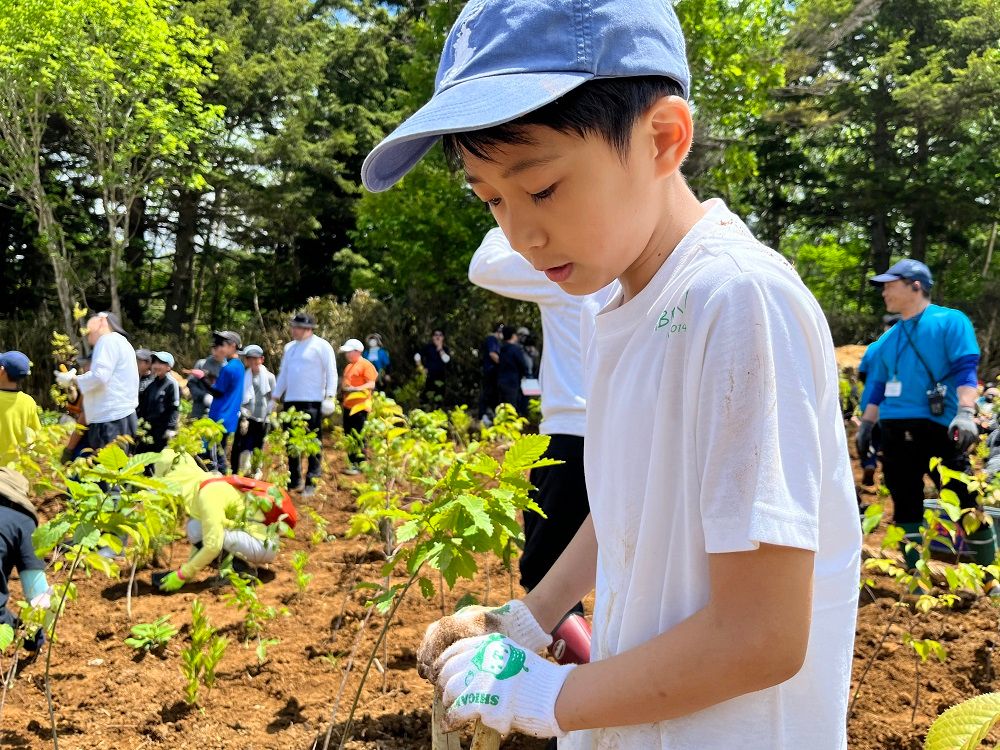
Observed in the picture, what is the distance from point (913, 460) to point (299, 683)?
12.3 ft

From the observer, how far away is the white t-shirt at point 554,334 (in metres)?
2.87

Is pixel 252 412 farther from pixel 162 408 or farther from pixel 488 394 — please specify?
pixel 488 394

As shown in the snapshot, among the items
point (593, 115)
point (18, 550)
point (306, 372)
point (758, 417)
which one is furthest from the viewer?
point (306, 372)

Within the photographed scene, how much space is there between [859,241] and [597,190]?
3041 centimetres

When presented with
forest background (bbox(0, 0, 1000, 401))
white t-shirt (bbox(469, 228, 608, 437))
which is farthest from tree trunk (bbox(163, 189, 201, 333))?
white t-shirt (bbox(469, 228, 608, 437))

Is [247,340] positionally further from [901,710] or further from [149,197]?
[901,710]

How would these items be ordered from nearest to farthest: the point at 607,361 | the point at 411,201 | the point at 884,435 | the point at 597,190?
the point at 597,190
the point at 607,361
the point at 884,435
the point at 411,201

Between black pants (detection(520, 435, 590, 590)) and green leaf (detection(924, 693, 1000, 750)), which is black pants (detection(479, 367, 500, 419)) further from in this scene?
green leaf (detection(924, 693, 1000, 750))

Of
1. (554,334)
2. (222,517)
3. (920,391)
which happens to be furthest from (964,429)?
(222,517)

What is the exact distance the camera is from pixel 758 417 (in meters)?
0.78

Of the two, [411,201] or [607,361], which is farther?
[411,201]

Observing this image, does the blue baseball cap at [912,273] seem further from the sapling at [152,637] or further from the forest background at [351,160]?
the forest background at [351,160]

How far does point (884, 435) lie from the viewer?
5055 mm

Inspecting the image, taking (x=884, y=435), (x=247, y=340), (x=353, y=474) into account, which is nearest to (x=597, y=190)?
(x=884, y=435)
